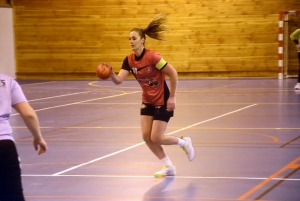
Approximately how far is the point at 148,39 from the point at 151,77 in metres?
18.8

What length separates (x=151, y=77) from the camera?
7.35 m

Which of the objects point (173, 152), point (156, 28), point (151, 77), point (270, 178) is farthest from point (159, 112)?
point (173, 152)

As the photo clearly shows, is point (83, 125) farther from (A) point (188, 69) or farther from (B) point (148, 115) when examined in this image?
(A) point (188, 69)

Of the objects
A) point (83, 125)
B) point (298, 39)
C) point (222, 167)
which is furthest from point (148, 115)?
point (298, 39)

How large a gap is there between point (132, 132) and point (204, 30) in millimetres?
15457

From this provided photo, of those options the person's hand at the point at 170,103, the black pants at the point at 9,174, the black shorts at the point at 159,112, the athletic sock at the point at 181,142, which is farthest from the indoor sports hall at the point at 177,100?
the black pants at the point at 9,174

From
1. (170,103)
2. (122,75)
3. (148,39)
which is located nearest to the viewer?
(170,103)

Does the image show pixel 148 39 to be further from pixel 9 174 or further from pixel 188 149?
pixel 9 174

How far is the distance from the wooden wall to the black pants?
21827 mm

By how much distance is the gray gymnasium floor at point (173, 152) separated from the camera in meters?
6.61

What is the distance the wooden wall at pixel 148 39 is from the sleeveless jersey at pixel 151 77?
60.3 feet

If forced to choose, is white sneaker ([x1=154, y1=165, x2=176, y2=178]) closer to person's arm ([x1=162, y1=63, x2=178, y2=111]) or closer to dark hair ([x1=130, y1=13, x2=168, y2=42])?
person's arm ([x1=162, y1=63, x2=178, y2=111])

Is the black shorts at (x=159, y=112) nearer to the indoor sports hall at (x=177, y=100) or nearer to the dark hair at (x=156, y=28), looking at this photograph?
the indoor sports hall at (x=177, y=100)

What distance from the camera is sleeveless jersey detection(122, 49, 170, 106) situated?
7297mm
